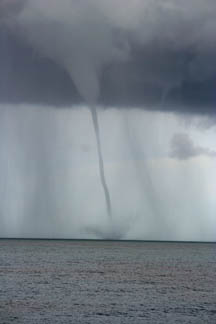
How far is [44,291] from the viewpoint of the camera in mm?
70625

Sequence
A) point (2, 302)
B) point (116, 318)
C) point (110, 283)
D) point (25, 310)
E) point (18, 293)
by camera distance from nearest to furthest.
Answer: point (116, 318)
point (25, 310)
point (2, 302)
point (18, 293)
point (110, 283)

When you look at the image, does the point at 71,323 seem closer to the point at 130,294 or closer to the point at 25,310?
the point at 25,310

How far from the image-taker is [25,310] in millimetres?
53875

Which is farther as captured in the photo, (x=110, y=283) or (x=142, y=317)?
(x=110, y=283)

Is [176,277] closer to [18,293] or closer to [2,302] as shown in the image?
→ [18,293]

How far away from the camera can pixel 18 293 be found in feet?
219

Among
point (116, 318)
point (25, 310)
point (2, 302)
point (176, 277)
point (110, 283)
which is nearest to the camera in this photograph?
point (116, 318)

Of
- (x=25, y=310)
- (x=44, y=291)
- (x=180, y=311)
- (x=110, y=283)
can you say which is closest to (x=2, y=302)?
(x=25, y=310)

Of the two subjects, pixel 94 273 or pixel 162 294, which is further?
pixel 94 273

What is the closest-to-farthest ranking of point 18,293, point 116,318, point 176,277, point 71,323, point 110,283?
point 71,323 < point 116,318 < point 18,293 < point 110,283 < point 176,277

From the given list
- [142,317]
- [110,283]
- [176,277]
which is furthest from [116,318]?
[176,277]

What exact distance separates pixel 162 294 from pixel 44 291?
13.8 metres

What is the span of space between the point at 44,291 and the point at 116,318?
72.2 ft

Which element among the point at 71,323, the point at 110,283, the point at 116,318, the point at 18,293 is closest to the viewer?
the point at 71,323
